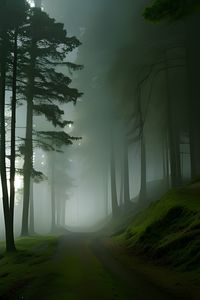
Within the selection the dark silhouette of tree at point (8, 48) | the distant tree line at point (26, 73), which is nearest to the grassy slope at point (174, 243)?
the dark silhouette of tree at point (8, 48)

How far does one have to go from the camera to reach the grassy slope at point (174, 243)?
10078 mm

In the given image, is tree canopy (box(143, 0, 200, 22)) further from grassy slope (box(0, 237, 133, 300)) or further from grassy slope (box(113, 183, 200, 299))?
grassy slope (box(0, 237, 133, 300))

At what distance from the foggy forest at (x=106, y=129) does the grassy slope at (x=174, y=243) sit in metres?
0.05

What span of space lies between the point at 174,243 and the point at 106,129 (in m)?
30.6

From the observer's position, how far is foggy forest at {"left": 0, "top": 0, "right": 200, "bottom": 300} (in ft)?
33.9

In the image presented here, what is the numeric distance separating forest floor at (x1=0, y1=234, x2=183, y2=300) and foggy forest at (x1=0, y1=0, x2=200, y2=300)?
0.03 m

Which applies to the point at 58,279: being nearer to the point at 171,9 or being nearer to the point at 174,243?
the point at 174,243

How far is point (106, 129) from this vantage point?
42.0 m

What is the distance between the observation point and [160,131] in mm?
37250

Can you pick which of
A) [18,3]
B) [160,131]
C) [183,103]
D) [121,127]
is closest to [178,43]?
[183,103]

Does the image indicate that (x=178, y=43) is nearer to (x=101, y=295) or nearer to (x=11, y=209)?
(x=11, y=209)

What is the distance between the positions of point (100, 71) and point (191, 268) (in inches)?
1215

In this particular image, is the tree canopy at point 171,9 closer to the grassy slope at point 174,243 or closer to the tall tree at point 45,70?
the grassy slope at point 174,243

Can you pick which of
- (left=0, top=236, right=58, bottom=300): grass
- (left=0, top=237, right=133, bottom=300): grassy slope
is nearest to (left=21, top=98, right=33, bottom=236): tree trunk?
(left=0, top=236, right=58, bottom=300): grass
